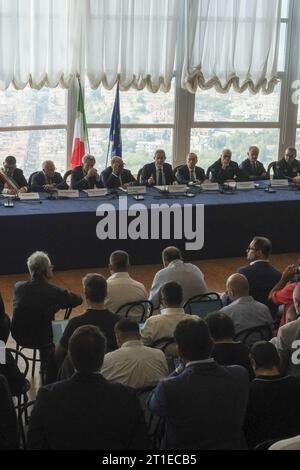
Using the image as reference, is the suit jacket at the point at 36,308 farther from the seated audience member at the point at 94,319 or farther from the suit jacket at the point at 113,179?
the suit jacket at the point at 113,179

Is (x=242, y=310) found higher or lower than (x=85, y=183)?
lower

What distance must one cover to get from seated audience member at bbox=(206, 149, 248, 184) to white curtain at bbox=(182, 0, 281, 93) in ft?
5.61

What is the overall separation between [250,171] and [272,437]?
786cm

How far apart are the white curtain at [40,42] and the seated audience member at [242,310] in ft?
→ 22.2

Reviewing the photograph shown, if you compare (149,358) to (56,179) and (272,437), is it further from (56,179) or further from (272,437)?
(56,179)

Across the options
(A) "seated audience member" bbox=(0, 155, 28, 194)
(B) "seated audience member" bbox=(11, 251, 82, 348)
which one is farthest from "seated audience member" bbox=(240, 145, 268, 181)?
(B) "seated audience member" bbox=(11, 251, 82, 348)

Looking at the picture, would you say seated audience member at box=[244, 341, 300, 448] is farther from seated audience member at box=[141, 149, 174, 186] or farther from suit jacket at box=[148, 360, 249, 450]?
seated audience member at box=[141, 149, 174, 186]

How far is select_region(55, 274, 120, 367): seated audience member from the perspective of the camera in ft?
15.2

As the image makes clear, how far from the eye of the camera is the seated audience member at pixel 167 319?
4.90 meters

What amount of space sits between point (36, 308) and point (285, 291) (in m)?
1.82

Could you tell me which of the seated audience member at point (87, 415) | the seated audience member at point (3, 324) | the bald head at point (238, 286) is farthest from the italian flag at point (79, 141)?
the seated audience member at point (87, 415)

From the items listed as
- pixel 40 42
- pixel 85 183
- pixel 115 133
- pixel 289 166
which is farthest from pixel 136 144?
pixel 85 183

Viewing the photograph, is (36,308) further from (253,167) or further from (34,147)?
(34,147)

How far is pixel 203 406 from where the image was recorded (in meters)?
3.43
